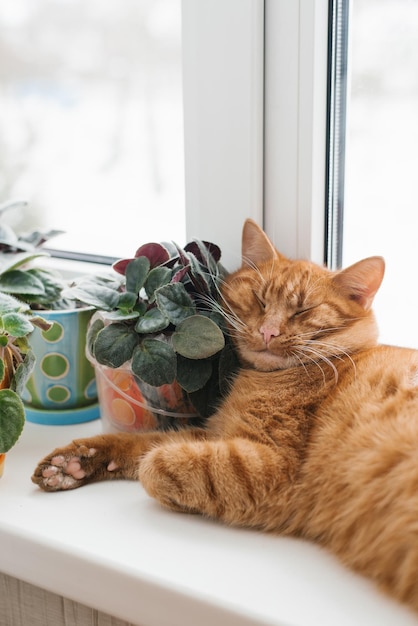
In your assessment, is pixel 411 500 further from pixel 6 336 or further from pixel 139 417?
pixel 6 336

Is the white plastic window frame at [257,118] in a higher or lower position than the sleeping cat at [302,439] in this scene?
higher

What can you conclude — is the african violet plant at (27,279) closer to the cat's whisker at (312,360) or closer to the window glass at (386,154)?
the cat's whisker at (312,360)

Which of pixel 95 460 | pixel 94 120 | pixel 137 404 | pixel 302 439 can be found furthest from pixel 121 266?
pixel 94 120

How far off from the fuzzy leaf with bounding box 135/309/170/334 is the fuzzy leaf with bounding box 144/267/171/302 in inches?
1.9

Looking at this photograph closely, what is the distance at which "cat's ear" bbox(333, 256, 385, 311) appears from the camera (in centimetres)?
124

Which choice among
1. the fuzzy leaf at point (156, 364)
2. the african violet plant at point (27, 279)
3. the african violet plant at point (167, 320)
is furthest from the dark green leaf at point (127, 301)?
the african violet plant at point (27, 279)

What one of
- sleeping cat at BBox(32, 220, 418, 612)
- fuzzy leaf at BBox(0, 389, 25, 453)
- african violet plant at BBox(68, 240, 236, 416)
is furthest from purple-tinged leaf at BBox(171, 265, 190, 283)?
fuzzy leaf at BBox(0, 389, 25, 453)

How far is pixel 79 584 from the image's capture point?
1051 millimetres

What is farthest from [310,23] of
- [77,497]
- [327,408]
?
[77,497]

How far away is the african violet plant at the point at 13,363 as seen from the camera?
1.14 m

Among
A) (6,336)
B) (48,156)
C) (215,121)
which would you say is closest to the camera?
(6,336)

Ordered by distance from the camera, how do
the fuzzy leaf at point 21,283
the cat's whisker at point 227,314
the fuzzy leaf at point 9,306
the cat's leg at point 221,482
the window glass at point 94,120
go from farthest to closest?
the window glass at point 94,120
the fuzzy leaf at point 21,283
the cat's whisker at point 227,314
the fuzzy leaf at point 9,306
the cat's leg at point 221,482

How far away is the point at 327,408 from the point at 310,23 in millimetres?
718

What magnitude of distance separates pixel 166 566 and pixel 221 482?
154mm
